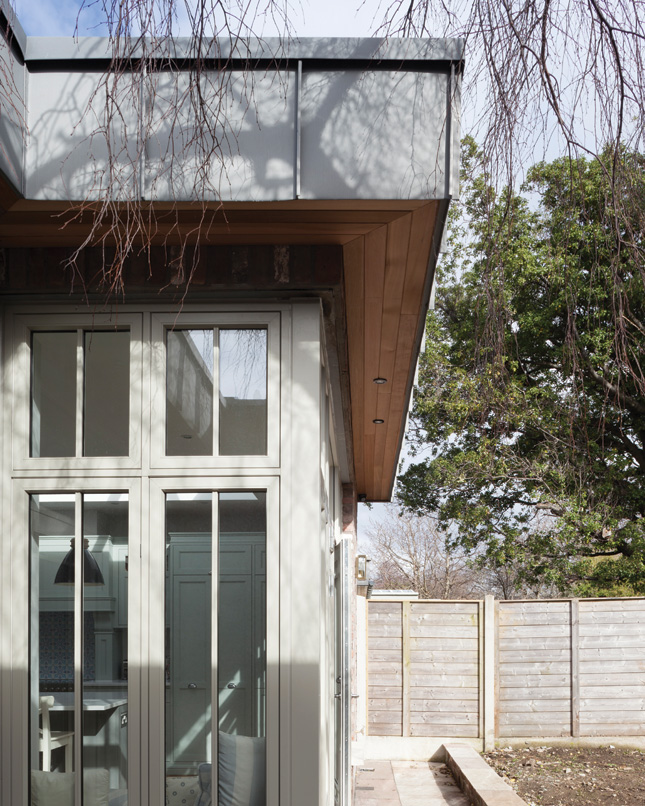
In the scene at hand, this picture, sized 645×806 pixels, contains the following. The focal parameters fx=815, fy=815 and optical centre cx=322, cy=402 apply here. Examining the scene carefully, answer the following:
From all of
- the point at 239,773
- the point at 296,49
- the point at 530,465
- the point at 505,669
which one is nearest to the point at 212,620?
the point at 239,773

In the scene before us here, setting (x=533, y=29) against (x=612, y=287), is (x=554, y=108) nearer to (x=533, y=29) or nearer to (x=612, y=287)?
(x=533, y=29)

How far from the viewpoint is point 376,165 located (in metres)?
1.90

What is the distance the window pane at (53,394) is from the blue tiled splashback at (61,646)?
44cm

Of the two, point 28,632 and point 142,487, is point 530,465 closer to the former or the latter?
point 142,487

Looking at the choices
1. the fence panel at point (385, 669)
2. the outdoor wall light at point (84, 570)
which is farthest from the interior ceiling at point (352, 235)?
the fence panel at point (385, 669)

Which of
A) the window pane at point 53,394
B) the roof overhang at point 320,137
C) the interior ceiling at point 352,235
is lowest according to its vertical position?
the window pane at point 53,394

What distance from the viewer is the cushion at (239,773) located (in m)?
2.11

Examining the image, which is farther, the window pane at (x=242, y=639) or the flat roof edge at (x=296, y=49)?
the window pane at (x=242, y=639)

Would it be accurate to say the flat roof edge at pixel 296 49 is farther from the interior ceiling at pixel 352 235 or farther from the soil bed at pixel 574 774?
the soil bed at pixel 574 774

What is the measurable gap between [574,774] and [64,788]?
6205mm

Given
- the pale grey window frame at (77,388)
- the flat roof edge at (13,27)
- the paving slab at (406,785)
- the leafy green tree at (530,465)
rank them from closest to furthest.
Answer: the flat roof edge at (13,27)
the pale grey window frame at (77,388)
the paving slab at (406,785)
the leafy green tree at (530,465)

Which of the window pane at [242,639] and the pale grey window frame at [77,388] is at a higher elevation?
the pale grey window frame at [77,388]

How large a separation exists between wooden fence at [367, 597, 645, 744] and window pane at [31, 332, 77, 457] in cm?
654

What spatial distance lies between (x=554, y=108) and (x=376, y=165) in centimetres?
60
